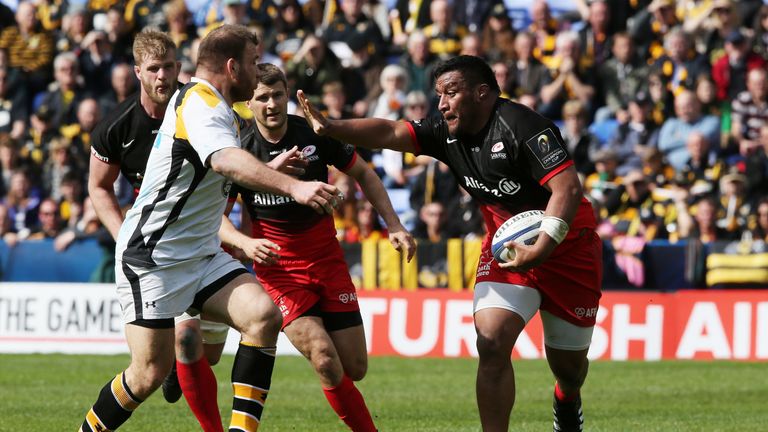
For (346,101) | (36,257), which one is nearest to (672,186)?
(346,101)

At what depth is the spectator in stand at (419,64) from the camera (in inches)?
777

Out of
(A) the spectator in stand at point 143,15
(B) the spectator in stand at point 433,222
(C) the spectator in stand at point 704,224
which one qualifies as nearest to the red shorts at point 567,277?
(C) the spectator in stand at point 704,224

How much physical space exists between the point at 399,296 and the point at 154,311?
9.59 metres

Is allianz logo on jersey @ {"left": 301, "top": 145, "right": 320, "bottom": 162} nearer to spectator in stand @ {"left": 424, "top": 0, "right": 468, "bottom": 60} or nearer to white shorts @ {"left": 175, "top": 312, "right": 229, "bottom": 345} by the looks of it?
white shorts @ {"left": 175, "top": 312, "right": 229, "bottom": 345}

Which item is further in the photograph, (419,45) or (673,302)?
(419,45)

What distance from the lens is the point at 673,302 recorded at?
15961 mm

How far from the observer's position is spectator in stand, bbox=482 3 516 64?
19.8 meters

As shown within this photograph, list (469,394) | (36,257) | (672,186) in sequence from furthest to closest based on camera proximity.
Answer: (36,257)
(672,186)
(469,394)

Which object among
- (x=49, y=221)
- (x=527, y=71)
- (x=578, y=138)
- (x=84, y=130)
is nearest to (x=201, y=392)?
(x=578, y=138)

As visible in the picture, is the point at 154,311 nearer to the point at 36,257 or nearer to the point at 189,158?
the point at 189,158

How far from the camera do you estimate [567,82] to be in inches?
757

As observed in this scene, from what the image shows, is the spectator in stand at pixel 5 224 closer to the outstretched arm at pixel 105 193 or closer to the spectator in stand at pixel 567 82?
the spectator in stand at pixel 567 82

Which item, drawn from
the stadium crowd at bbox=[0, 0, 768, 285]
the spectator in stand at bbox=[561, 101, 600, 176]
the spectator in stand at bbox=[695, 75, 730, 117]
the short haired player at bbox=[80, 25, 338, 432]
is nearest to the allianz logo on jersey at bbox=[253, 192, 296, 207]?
the short haired player at bbox=[80, 25, 338, 432]

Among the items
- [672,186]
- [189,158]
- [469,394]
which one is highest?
[189,158]
